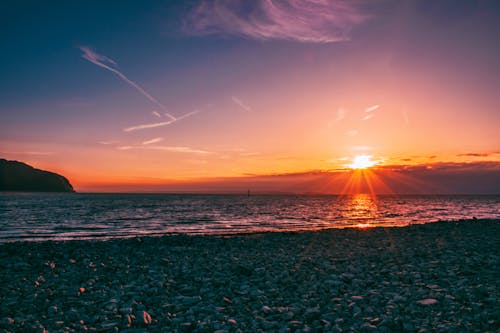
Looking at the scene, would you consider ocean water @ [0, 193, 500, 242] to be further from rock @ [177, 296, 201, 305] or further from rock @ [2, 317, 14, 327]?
rock @ [177, 296, 201, 305]

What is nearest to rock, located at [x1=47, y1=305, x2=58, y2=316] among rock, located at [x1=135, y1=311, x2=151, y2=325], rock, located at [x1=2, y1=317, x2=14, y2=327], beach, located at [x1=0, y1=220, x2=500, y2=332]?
beach, located at [x1=0, y1=220, x2=500, y2=332]

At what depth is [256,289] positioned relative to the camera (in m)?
11.4

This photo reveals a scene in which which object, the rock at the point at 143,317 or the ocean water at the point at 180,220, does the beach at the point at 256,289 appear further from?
the ocean water at the point at 180,220

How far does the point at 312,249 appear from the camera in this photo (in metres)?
19.5

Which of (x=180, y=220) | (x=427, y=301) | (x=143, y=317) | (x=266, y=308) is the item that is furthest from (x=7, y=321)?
(x=180, y=220)

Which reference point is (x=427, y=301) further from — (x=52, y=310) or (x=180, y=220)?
(x=180, y=220)

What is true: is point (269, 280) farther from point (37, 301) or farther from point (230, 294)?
point (37, 301)

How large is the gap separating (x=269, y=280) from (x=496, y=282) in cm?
767

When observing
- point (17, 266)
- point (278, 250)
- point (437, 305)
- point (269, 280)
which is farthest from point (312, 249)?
point (17, 266)

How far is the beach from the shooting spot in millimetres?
8414

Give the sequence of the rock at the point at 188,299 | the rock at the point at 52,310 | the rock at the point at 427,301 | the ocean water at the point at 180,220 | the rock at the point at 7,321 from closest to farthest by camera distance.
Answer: the rock at the point at 7,321 → the rock at the point at 427,301 → the rock at the point at 52,310 → the rock at the point at 188,299 → the ocean water at the point at 180,220

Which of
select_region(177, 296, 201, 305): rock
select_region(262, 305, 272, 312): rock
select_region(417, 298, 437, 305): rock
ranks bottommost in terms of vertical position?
select_region(177, 296, 201, 305): rock

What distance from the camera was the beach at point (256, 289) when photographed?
8414 millimetres

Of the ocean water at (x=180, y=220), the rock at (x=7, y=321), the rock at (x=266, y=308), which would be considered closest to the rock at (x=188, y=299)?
the rock at (x=266, y=308)
